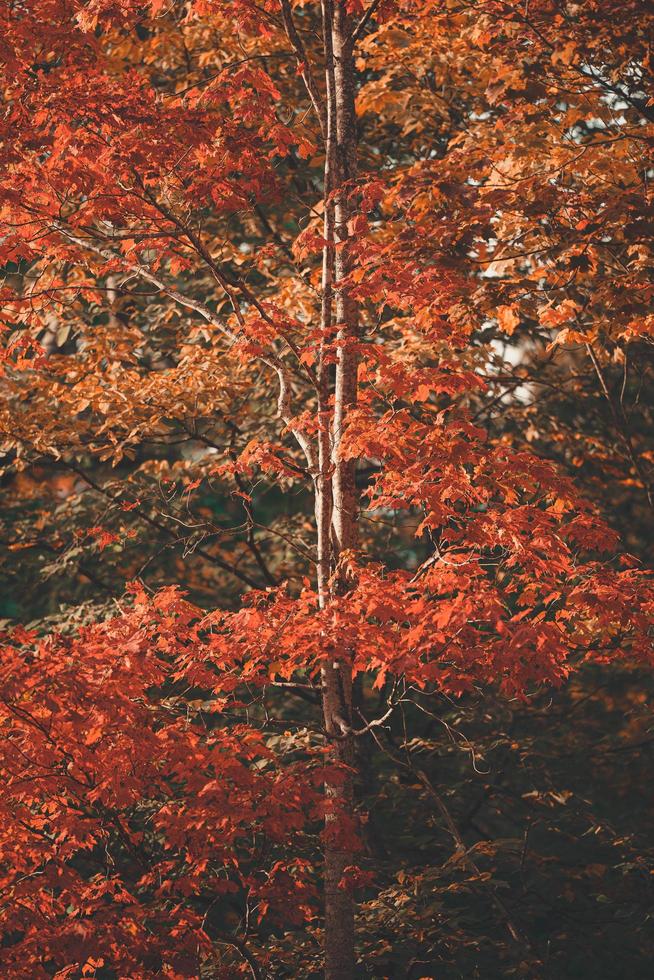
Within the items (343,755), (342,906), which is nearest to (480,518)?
(343,755)

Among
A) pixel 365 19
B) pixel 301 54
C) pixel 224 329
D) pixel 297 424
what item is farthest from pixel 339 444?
pixel 365 19

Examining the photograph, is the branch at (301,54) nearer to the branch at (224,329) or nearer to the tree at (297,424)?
the tree at (297,424)

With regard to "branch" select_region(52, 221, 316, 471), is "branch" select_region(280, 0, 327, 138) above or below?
above

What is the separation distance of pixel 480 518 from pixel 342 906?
7.24ft

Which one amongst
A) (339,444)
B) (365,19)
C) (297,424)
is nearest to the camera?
(339,444)

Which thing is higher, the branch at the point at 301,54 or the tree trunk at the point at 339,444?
the branch at the point at 301,54

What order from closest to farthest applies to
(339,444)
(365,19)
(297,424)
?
(339,444), (297,424), (365,19)

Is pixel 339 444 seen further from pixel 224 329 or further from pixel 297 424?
pixel 224 329

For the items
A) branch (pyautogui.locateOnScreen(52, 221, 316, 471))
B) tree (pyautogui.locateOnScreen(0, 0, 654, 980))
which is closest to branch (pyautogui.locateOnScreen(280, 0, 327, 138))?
tree (pyautogui.locateOnScreen(0, 0, 654, 980))

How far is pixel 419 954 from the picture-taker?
5.58m

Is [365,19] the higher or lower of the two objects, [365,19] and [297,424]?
the higher

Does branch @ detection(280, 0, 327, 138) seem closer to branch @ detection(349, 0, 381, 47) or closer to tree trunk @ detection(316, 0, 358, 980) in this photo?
tree trunk @ detection(316, 0, 358, 980)

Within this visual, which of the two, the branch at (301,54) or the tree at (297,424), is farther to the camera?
the branch at (301,54)

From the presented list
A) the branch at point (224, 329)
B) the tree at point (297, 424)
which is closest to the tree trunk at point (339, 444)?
the tree at point (297, 424)
